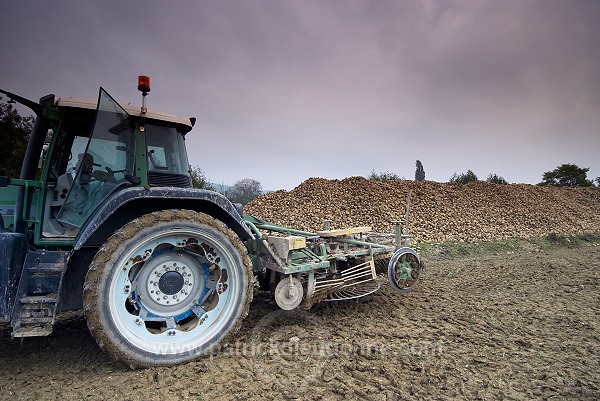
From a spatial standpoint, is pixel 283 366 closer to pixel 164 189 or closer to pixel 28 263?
pixel 164 189

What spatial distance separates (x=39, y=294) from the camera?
8.73 ft

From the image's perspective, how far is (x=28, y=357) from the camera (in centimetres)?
292

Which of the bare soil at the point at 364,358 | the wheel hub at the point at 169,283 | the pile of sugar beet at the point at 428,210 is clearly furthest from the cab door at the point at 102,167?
the pile of sugar beet at the point at 428,210

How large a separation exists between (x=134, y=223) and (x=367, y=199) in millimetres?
10785

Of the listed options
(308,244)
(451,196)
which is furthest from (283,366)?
(451,196)

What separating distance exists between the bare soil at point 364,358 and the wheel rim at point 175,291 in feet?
0.80

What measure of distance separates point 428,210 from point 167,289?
441 inches

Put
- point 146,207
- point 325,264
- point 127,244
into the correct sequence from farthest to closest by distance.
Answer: point 325,264, point 146,207, point 127,244

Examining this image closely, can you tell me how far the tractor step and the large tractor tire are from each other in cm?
31

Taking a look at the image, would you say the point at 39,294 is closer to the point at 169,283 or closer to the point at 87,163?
the point at 169,283

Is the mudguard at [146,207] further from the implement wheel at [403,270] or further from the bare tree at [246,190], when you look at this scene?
the bare tree at [246,190]

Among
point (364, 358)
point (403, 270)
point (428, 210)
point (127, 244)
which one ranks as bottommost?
point (364, 358)

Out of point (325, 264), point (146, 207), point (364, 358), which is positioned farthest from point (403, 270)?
point (146, 207)

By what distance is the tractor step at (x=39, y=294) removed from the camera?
2475mm
